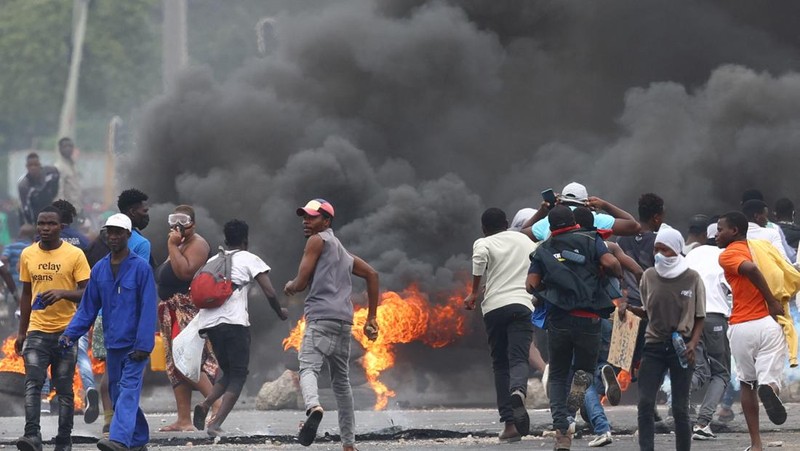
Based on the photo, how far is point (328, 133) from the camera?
19.6 m

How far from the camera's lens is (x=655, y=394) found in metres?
7.62

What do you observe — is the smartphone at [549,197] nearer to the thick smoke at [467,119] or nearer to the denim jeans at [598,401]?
the denim jeans at [598,401]

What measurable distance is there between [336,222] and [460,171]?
299 centimetres

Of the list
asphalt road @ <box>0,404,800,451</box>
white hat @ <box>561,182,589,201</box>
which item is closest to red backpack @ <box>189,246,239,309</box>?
asphalt road @ <box>0,404,800,451</box>

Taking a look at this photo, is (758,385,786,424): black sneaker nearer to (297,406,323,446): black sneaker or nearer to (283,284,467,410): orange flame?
(297,406,323,446): black sneaker

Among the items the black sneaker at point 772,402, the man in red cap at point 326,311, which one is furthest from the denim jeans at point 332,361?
the black sneaker at point 772,402

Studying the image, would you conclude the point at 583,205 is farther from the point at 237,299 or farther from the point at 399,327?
the point at 399,327

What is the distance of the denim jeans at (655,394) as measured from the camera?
762 centimetres

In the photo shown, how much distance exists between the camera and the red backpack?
32.2ft

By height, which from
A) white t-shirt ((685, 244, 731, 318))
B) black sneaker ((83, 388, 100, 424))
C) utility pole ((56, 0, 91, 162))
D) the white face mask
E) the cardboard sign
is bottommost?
black sneaker ((83, 388, 100, 424))

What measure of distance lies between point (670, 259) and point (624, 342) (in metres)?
2.37

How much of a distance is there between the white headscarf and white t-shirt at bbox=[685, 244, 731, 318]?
92.8 inches

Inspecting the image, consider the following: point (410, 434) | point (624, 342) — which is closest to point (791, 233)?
point (624, 342)

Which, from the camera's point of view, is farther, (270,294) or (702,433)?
(270,294)
